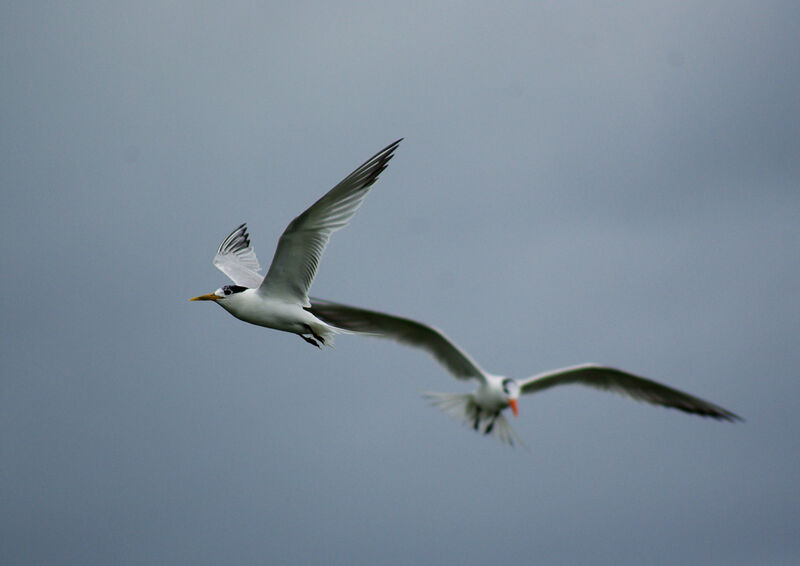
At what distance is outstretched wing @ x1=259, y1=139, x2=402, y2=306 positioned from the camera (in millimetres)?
12766

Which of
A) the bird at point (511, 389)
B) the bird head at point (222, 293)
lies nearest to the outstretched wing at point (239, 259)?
the bird head at point (222, 293)

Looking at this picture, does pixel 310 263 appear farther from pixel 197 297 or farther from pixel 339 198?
pixel 197 297

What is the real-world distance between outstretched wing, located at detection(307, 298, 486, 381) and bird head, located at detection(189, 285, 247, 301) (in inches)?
187

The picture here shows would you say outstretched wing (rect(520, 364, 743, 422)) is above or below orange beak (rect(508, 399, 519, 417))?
above

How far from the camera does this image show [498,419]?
10.9 metres

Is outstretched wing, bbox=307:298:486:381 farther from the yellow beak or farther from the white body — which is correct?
the yellow beak

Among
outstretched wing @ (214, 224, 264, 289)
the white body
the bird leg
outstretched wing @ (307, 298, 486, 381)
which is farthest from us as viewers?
outstretched wing @ (214, 224, 264, 289)

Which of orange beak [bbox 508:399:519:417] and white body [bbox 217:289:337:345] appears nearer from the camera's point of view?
orange beak [bbox 508:399:519:417]

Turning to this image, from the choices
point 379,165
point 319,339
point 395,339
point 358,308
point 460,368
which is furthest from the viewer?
point 319,339

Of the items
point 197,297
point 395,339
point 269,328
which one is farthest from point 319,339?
point 395,339

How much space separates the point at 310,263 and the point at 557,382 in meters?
3.95

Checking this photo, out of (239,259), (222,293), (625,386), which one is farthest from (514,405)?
(239,259)

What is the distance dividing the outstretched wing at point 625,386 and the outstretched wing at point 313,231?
3.62m

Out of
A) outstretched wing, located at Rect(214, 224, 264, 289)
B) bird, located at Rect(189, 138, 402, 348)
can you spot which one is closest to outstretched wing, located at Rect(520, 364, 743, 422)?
bird, located at Rect(189, 138, 402, 348)
